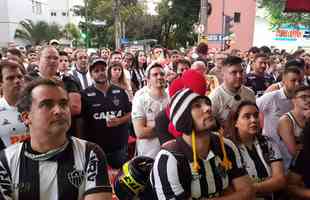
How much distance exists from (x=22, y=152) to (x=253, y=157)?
210 centimetres

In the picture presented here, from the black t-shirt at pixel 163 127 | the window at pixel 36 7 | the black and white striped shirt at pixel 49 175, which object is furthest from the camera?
the window at pixel 36 7

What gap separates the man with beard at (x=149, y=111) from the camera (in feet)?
15.6

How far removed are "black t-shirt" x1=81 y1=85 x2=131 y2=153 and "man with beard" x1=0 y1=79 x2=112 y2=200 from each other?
8.63 feet

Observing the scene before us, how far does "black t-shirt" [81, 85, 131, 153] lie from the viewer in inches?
204

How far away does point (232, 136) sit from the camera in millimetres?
3832

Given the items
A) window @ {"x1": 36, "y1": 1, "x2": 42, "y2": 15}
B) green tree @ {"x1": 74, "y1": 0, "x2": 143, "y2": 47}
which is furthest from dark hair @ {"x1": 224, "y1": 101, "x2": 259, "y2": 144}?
window @ {"x1": 36, "y1": 1, "x2": 42, "y2": 15}

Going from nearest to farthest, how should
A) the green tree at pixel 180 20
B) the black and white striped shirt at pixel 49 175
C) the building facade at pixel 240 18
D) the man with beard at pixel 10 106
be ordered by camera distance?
1. the black and white striped shirt at pixel 49 175
2. the man with beard at pixel 10 106
3. the green tree at pixel 180 20
4. the building facade at pixel 240 18

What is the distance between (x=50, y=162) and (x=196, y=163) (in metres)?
0.99

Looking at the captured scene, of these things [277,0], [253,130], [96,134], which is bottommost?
[96,134]

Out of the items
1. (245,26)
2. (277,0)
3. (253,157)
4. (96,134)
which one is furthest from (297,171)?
(245,26)

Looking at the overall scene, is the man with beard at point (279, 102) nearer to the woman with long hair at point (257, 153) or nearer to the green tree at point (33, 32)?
the woman with long hair at point (257, 153)

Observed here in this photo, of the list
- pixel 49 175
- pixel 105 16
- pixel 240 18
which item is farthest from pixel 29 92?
pixel 105 16

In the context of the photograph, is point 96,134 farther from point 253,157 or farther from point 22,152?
point 22,152

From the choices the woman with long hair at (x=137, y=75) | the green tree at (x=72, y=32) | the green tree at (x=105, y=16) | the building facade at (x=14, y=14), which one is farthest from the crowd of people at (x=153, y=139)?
the green tree at (x=72, y=32)
